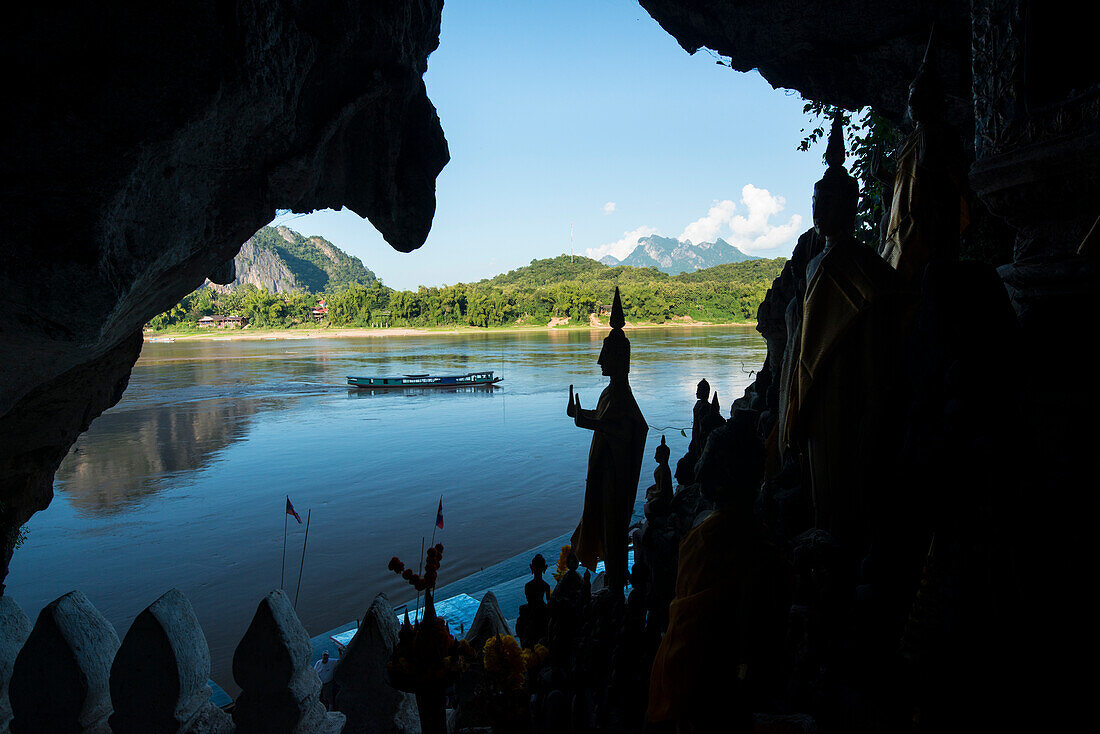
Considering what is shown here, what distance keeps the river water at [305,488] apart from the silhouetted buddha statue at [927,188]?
285 inches

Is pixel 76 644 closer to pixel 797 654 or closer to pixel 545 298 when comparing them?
pixel 797 654

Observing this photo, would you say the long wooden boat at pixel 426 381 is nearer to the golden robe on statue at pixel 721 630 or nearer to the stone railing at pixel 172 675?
the stone railing at pixel 172 675

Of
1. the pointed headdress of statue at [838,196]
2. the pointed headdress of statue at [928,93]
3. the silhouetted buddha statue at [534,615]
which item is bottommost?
the silhouetted buddha statue at [534,615]

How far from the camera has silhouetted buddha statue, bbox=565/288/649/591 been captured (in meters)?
3.70

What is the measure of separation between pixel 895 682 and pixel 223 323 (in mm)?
90128

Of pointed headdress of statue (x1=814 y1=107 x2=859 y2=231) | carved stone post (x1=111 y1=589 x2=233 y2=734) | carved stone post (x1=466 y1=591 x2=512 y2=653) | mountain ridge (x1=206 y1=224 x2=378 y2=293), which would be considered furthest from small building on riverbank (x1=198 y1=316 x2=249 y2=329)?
pointed headdress of statue (x1=814 y1=107 x2=859 y2=231)

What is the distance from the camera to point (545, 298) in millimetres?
60156

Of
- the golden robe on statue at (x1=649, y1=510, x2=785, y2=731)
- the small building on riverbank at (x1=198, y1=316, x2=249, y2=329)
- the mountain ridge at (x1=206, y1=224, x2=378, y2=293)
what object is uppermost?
the mountain ridge at (x1=206, y1=224, x2=378, y2=293)

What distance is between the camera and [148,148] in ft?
7.64

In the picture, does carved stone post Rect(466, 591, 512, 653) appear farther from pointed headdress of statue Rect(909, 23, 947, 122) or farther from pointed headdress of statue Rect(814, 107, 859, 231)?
pointed headdress of statue Rect(909, 23, 947, 122)

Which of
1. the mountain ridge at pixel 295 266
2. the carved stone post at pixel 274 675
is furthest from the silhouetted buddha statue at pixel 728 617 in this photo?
the mountain ridge at pixel 295 266

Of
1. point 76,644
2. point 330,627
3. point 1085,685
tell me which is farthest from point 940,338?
point 330,627

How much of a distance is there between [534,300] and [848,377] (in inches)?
2398

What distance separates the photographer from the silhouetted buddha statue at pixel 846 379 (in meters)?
1.89
